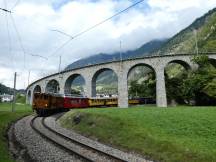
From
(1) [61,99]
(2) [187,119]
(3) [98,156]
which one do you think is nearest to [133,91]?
(1) [61,99]

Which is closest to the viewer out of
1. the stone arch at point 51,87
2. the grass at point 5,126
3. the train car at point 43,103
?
the grass at point 5,126

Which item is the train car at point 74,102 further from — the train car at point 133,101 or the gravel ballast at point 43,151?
the gravel ballast at point 43,151

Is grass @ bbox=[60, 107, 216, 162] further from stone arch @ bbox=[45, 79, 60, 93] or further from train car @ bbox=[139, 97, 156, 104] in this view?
stone arch @ bbox=[45, 79, 60, 93]

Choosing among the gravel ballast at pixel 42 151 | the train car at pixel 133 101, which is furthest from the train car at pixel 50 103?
the gravel ballast at pixel 42 151

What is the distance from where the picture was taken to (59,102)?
Result: 146 ft

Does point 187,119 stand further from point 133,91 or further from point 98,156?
point 133,91

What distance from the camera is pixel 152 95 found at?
6956cm

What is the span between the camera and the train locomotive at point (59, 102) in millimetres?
40531

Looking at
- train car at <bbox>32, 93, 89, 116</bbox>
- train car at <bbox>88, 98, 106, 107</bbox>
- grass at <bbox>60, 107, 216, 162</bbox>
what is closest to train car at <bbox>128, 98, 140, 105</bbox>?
train car at <bbox>88, 98, 106, 107</bbox>

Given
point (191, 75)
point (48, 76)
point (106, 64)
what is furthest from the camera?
point (48, 76)

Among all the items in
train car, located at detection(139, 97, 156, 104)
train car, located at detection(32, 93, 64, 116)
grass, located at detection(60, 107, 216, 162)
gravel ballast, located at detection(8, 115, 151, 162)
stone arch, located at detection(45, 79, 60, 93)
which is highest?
stone arch, located at detection(45, 79, 60, 93)

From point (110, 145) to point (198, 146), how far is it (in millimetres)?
5694

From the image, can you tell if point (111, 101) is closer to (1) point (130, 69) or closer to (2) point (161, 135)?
(1) point (130, 69)

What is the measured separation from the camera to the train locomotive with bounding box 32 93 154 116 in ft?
133
